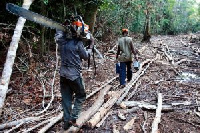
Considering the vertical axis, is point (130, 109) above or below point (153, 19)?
below

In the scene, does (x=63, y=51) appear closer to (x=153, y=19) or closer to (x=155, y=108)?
(x=155, y=108)

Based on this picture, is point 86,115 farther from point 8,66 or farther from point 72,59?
point 8,66

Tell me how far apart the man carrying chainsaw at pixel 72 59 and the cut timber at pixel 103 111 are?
1.52 feet

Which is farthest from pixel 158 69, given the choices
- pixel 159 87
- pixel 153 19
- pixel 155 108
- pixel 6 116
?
pixel 153 19

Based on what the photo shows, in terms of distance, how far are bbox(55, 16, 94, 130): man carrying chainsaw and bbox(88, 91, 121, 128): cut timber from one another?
46cm

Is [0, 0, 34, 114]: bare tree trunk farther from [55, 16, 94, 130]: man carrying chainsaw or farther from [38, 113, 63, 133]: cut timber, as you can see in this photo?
[55, 16, 94, 130]: man carrying chainsaw

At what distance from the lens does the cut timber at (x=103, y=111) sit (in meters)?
5.73

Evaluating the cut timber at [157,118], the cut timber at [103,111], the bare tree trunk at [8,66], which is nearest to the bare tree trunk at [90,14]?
the bare tree trunk at [8,66]

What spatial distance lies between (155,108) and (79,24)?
10.7ft

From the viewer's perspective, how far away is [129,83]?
939cm

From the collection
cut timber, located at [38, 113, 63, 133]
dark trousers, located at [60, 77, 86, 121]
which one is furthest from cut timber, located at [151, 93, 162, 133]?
cut timber, located at [38, 113, 63, 133]

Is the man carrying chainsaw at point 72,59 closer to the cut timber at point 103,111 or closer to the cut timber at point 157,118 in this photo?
the cut timber at point 103,111

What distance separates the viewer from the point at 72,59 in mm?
5219

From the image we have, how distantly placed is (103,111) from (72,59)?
1.83 meters
